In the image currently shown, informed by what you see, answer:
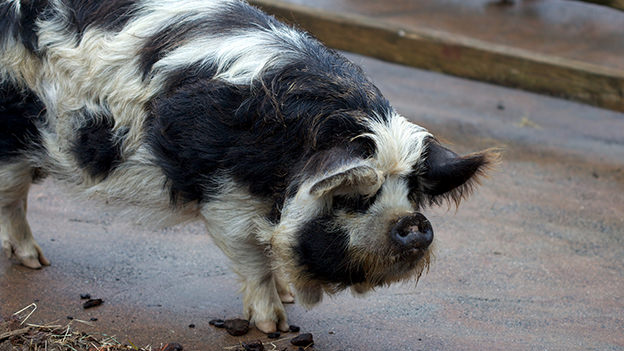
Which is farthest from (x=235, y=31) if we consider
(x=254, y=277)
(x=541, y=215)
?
(x=541, y=215)

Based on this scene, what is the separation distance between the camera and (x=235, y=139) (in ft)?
11.8

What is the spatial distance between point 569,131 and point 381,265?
199 inches

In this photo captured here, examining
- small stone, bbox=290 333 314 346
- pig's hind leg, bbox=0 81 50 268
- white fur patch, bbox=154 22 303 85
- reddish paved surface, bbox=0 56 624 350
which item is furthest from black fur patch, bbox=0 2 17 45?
small stone, bbox=290 333 314 346

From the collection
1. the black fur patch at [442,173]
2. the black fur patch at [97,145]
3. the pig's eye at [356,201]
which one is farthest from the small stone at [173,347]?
the black fur patch at [442,173]

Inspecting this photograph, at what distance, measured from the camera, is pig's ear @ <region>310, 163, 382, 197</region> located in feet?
10.7

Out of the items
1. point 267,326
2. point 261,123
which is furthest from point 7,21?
point 267,326

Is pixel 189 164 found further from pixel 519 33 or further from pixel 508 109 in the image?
pixel 519 33

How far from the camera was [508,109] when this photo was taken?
27.7ft

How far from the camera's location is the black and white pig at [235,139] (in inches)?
138

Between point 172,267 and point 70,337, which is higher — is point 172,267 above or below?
below

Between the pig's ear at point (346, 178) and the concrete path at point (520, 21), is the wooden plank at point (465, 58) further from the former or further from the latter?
the pig's ear at point (346, 178)

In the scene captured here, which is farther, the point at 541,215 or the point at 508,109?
the point at 508,109

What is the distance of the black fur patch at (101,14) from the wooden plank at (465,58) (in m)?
3.37

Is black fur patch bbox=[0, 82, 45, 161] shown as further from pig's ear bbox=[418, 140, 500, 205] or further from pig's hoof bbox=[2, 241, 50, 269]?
pig's ear bbox=[418, 140, 500, 205]
